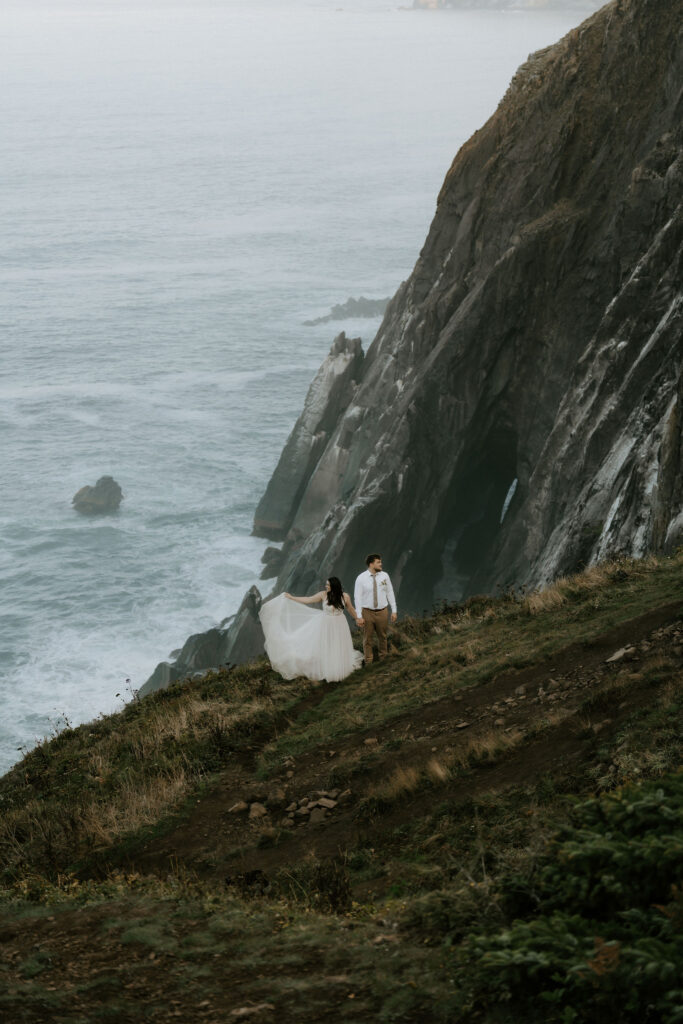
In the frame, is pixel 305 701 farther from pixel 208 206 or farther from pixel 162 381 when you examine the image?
pixel 208 206

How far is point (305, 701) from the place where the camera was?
1565 centimetres

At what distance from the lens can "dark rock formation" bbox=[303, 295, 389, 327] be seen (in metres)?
117

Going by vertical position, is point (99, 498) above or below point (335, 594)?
above

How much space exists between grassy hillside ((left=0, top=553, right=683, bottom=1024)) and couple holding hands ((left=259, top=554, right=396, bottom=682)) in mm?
344

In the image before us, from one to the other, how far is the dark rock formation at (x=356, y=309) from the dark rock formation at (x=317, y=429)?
6220 centimetres

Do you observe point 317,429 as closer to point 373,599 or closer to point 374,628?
point 374,628

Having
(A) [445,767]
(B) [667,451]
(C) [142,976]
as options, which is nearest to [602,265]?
(B) [667,451]

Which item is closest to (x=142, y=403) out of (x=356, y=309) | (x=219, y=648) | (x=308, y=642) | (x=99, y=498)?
(x=99, y=498)

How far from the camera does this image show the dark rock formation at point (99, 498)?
66.2 m

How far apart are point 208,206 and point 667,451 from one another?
183240mm

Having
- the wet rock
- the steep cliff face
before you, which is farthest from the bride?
the steep cliff face

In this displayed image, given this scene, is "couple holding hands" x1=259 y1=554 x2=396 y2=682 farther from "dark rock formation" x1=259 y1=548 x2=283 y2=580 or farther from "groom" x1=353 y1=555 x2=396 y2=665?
"dark rock formation" x1=259 y1=548 x2=283 y2=580

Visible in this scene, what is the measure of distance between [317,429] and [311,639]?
124ft

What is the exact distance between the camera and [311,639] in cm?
1653
